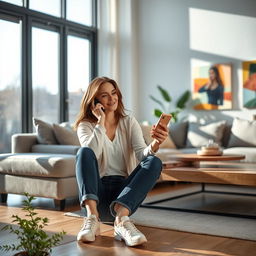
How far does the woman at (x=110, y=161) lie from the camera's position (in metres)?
2.60

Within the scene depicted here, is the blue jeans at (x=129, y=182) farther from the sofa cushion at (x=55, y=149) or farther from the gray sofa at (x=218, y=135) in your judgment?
the gray sofa at (x=218, y=135)

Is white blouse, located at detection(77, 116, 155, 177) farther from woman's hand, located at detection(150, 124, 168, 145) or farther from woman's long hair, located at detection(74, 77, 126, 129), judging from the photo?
woman's hand, located at detection(150, 124, 168, 145)

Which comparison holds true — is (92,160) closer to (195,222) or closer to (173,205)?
(195,222)

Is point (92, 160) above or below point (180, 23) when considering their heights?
below

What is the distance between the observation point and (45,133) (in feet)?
15.4

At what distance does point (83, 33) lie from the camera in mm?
6996

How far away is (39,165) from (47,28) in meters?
2.99

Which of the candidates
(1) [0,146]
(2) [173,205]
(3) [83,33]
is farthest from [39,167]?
(3) [83,33]

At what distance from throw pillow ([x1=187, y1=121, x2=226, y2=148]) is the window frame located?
70.4 inches

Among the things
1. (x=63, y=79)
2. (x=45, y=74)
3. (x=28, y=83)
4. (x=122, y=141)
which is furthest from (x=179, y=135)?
(x=122, y=141)

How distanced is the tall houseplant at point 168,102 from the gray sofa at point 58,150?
400 millimetres

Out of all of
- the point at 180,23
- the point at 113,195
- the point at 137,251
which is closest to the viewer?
the point at 137,251

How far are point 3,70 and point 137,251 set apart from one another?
390 cm

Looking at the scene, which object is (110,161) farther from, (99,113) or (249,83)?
(249,83)
